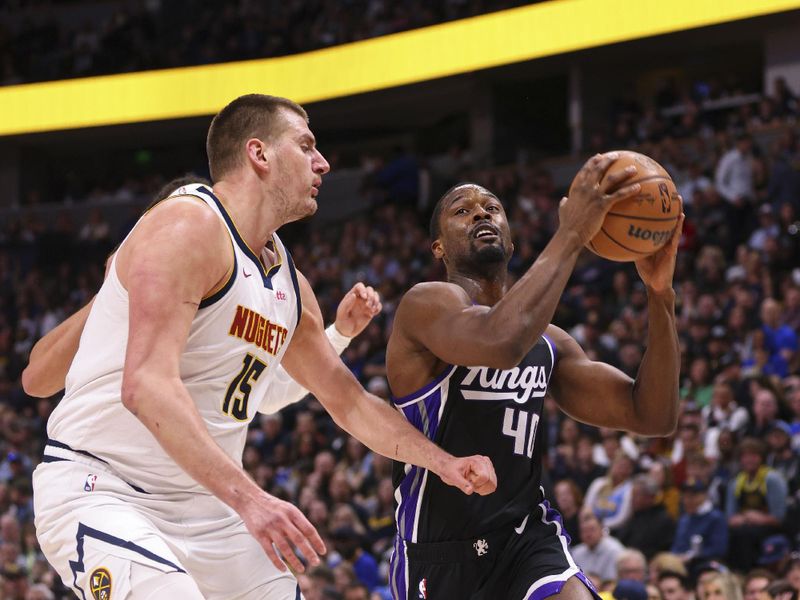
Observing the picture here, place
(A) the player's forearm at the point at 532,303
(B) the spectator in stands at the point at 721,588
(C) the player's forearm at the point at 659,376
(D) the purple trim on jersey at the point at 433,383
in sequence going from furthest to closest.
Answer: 1. (B) the spectator in stands at the point at 721,588
2. (C) the player's forearm at the point at 659,376
3. (D) the purple trim on jersey at the point at 433,383
4. (A) the player's forearm at the point at 532,303

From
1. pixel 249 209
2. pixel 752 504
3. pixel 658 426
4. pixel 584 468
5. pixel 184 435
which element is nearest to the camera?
pixel 184 435

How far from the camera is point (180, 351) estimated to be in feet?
10.8

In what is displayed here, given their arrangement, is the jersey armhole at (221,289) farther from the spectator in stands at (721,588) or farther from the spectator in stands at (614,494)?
the spectator in stands at (614,494)

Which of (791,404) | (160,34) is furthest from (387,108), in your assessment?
(791,404)

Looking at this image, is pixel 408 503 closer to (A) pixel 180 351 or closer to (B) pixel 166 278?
(A) pixel 180 351

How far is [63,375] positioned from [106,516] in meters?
0.94

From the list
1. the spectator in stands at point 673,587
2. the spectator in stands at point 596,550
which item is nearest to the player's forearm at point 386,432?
the spectator in stands at point 673,587

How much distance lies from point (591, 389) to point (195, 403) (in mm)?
1639

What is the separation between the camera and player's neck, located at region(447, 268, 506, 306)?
14.5 ft

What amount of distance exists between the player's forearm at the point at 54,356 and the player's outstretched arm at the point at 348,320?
91 centimetres

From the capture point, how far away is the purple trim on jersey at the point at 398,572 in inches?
167

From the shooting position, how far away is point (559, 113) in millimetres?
19125

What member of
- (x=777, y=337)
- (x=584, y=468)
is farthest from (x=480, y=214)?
(x=777, y=337)

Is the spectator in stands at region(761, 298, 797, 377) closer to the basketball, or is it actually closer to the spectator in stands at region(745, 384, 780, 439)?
the spectator in stands at region(745, 384, 780, 439)
